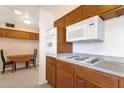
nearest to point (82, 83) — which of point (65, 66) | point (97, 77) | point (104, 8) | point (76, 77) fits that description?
point (76, 77)

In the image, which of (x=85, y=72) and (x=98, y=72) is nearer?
(x=98, y=72)

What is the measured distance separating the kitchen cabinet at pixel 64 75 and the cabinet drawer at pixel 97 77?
249 mm

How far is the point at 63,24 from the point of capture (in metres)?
2.82

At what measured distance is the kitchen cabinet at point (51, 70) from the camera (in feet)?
8.55

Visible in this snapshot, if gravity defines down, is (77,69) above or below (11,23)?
below

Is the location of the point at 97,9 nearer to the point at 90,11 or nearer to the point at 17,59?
the point at 90,11

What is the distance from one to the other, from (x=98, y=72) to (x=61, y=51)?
1.44 meters

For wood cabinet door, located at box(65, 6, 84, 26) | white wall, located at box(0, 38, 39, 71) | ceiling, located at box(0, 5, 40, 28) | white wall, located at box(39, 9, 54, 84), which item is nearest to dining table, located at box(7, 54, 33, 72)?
white wall, located at box(0, 38, 39, 71)

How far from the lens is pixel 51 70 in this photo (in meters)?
2.76

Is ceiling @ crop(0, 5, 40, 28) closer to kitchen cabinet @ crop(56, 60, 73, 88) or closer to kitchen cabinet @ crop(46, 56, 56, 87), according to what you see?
kitchen cabinet @ crop(46, 56, 56, 87)

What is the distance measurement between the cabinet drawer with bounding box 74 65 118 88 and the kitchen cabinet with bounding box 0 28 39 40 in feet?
13.7

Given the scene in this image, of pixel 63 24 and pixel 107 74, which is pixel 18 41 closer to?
pixel 63 24
